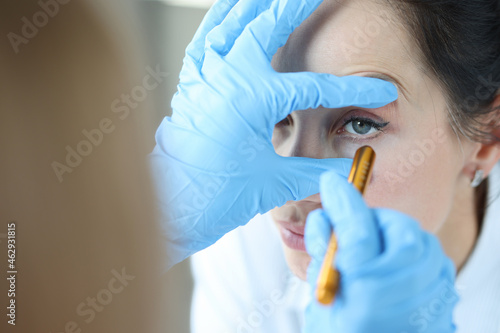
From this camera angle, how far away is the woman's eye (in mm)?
964

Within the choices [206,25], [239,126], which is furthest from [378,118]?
[206,25]

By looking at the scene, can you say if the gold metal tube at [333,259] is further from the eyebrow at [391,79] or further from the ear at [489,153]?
the ear at [489,153]

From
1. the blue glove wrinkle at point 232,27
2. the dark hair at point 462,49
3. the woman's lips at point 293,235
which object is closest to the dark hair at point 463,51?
the dark hair at point 462,49

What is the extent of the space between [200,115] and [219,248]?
24.8 inches

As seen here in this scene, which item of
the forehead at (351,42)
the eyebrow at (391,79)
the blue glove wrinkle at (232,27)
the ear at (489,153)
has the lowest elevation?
the ear at (489,153)

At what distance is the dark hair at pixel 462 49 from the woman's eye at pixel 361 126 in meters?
0.16

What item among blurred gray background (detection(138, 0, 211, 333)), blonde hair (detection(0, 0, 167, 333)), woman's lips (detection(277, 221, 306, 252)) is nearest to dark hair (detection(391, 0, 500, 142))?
woman's lips (detection(277, 221, 306, 252))

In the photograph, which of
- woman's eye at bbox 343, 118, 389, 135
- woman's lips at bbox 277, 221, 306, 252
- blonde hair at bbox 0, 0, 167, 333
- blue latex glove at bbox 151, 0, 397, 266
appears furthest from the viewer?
woman's lips at bbox 277, 221, 306, 252

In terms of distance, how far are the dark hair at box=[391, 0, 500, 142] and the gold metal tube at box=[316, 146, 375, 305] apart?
43cm

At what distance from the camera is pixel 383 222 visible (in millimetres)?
591

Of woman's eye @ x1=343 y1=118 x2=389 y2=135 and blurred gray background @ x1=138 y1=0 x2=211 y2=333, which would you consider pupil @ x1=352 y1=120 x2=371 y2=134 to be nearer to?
woman's eye @ x1=343 y1=118 x2=389 y2=135

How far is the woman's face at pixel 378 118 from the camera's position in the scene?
36.2 inches

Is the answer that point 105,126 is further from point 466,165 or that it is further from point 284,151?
point 466,165

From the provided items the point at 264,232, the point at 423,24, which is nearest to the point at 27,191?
the point at 423,24
